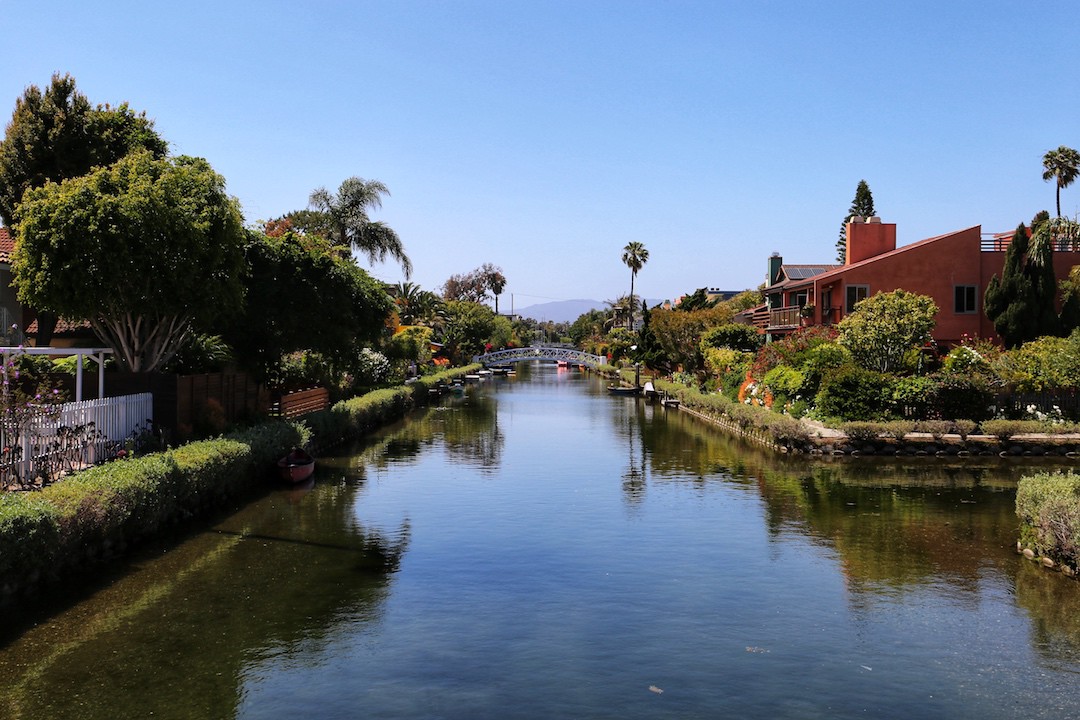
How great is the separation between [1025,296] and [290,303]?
3760cm

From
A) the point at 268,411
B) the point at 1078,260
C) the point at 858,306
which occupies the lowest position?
the point at 268,411

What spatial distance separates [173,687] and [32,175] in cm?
2690

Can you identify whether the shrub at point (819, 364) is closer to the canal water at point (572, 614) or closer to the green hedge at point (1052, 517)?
the canal water at point (572, 614)

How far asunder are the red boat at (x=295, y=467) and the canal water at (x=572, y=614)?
78cm

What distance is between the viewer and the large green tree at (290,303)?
3253 cm

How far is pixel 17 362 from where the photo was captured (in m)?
25.7

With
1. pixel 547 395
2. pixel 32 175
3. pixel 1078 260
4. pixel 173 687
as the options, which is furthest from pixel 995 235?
pixel 173 687

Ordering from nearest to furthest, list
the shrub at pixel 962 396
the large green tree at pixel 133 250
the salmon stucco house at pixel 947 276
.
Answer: the large green tree at pixel 133 250 → the shrub at pixel 962 396 → the salmon stucco house at pixel 947 276

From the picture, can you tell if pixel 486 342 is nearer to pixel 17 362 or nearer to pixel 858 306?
pixel 858 306

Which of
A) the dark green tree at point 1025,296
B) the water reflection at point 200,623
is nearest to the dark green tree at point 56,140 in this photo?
the water reflection at point 200,623

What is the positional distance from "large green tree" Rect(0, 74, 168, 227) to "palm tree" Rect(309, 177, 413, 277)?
28.4 m

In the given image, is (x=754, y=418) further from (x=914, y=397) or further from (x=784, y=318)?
(x=784, y=318)

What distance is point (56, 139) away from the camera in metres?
31.5

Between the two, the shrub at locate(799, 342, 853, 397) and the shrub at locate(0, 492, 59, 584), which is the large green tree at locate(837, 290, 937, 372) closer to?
the shrub at locate(799, 342, 853, 397)
